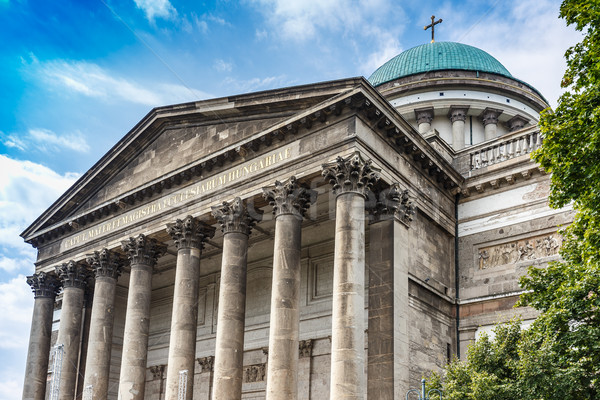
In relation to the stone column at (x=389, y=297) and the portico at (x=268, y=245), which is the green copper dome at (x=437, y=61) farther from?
the stone column at (x=389, y=297)

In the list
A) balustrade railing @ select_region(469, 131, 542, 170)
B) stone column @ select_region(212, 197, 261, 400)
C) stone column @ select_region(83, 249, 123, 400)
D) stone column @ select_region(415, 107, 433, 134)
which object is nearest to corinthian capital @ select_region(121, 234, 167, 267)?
stone column @ select_region(83, 249, 123, 400)

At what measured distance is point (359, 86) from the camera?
21719mm

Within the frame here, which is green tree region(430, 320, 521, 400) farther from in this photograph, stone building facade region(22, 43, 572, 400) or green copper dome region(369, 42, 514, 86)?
green copper dome region(369, 42, 514, 86)

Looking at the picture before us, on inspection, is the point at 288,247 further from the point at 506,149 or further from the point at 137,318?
the point at 506,149

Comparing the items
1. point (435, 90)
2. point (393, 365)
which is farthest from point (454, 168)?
point (435, 90)

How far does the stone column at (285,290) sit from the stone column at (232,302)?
1754 millimetres

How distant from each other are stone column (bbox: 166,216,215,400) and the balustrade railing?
10.7 meters

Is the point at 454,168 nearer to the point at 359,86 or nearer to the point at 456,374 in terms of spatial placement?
the point at 359,86

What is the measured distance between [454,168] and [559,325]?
1162 centimetres

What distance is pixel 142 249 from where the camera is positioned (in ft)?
92.2

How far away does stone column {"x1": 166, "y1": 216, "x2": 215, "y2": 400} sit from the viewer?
24391 millimetres

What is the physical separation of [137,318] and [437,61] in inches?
973

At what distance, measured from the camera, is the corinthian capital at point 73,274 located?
31.2m

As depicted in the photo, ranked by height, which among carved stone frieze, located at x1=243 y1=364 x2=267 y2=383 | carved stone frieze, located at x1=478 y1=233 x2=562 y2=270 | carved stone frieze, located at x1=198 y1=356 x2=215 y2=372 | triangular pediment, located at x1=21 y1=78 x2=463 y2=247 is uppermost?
triangular pediment, located at x1=21 y1=78 x2=463 y2=247
